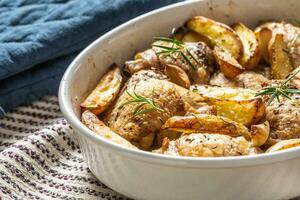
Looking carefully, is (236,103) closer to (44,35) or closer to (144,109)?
(144,109)

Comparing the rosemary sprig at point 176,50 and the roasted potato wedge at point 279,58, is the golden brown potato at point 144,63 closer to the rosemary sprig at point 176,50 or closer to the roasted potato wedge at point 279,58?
the rosemary sprig at point 176,50

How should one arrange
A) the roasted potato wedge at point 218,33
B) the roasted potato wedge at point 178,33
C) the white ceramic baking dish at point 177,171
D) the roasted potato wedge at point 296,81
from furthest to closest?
the roasted potato wedge at point 178,33, the roasted potato wedge at point 218,33, the roasted potato wedge at point 296,81, the white ceramic baking dish at point 177,171

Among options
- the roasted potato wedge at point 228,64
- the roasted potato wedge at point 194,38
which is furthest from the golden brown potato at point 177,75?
the roasted potato wedge at point 194,38

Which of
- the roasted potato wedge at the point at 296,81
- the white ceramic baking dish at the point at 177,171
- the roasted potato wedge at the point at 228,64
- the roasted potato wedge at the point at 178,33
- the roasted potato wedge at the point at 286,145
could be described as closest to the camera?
the white ceramic baking dish at the point at 177,171

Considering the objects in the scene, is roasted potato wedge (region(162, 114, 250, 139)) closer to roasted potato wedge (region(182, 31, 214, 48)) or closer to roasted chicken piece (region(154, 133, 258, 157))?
roasted chicken piece (region(154, 133, 258, 157))

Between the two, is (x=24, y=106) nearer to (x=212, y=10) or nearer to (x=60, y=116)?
(x=60, y=116)

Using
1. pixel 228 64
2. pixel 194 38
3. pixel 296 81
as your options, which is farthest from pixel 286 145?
pixel 194 38

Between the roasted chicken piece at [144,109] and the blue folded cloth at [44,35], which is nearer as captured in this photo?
the roasted chicken piece at [144,109]

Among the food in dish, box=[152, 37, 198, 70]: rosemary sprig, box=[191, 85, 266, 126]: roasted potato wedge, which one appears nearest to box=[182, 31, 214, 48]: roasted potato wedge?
the food in dish
